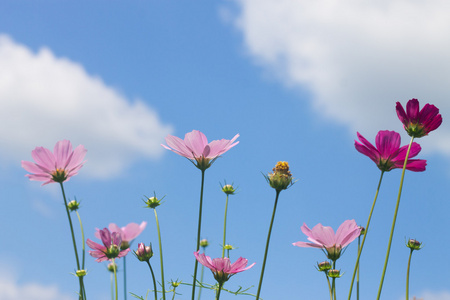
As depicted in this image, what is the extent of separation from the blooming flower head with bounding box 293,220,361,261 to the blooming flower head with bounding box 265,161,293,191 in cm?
12

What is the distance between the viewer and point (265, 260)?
107 cm

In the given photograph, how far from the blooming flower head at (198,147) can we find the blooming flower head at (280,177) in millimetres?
143

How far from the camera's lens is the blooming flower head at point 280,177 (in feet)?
4.16


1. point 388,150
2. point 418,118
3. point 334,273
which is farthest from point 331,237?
point 418,118

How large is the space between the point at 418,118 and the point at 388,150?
0.11 m

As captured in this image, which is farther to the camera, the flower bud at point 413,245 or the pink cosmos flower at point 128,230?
the flower bud at point 413,245

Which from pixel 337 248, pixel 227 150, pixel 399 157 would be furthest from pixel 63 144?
pixel 399 157

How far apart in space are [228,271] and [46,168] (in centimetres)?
54

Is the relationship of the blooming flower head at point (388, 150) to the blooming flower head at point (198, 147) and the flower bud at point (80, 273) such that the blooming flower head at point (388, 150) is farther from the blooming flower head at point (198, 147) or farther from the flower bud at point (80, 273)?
the flower bud at point (80, 273)

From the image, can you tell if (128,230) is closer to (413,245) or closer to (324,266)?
(324,266)

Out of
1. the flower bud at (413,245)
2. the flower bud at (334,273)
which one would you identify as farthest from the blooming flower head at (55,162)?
the flower bud at (413,245)

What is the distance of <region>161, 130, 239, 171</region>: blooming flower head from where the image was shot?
4.01 feet

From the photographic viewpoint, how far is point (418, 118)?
A: 1.23 metres

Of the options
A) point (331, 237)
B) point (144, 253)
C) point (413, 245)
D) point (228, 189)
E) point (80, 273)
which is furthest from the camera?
point (228, 189)
